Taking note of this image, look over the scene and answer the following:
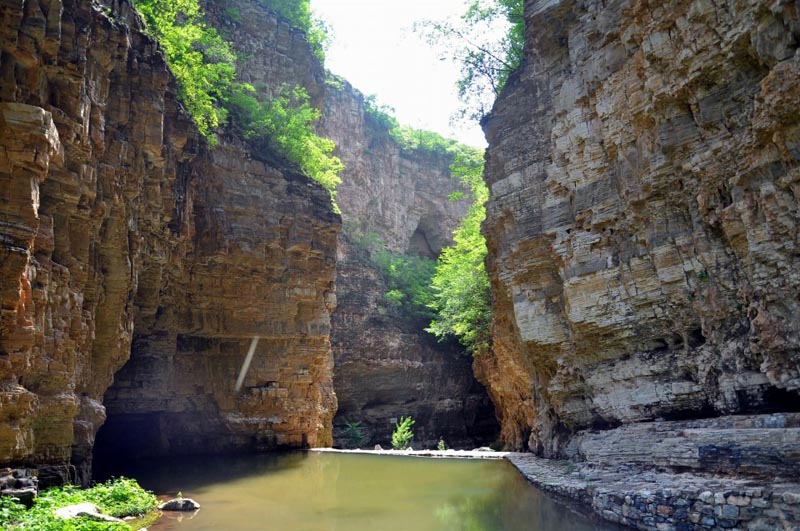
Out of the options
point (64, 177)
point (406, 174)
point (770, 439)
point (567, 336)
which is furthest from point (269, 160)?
Answer: point (406, 174)

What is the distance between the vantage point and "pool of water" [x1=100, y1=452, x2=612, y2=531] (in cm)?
1046

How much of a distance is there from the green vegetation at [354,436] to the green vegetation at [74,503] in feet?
61.0

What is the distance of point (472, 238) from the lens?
29156mm

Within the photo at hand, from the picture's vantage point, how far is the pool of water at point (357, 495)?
34.3 ft

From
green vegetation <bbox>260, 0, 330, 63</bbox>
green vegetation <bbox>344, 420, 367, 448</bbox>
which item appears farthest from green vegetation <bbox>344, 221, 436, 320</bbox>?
green vegetation <bbox>260, 0, 330, 63</bbox>

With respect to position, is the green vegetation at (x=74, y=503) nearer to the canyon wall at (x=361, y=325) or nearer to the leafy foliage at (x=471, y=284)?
the leafy foliage at (x=471, y=284)

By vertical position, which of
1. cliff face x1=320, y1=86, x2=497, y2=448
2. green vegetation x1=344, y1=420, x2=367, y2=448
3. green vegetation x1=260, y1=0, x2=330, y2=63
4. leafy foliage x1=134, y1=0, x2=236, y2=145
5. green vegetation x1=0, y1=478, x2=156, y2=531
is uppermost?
green vegetation x1=260, y1=0, x2=330, y2=63

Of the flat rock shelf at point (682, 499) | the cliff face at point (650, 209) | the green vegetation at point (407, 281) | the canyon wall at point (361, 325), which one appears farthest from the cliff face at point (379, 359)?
the flat rock shelf at point (682, 499)

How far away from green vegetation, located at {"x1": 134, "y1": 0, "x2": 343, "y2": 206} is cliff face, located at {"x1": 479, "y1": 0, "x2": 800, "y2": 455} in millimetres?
9318

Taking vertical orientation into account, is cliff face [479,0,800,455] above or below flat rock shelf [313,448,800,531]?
above

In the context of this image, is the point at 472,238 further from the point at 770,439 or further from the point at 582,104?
the point at 770,439

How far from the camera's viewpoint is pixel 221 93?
22.7m

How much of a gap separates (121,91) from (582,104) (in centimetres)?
1158

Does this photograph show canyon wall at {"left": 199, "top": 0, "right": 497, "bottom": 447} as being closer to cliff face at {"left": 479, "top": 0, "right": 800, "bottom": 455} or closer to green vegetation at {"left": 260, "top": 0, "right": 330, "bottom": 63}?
green vegetation at {"left": 260, "top": 0, "right": 330, "bottom": 63}
